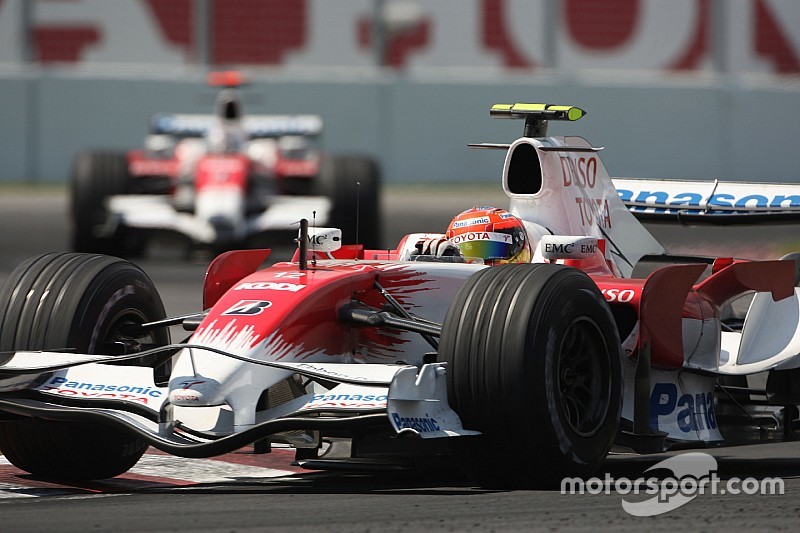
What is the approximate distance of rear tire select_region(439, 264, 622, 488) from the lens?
5.75 metres

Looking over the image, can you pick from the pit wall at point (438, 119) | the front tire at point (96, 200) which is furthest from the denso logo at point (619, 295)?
the pit wall at point (438, 119)

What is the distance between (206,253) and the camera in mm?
16453

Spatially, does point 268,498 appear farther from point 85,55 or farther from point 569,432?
point 85,55

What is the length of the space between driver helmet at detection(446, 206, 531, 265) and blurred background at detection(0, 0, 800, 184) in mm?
18517

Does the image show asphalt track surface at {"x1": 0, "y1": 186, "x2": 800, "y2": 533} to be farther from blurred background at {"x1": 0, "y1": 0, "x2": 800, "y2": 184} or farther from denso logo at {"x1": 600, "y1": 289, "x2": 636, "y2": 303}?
blurred background at {"x1": 0, "y1": 0, "x2": 800, "y2": 184}

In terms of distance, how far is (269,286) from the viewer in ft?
21.4

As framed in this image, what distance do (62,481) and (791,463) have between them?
3896 millimetres

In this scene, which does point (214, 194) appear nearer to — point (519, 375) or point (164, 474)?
point (164, 474)

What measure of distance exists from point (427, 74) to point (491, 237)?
68.3ft

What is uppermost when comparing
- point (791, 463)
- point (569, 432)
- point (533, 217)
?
point (533, 217)

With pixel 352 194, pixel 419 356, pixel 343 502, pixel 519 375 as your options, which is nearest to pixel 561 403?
pixel 519 375

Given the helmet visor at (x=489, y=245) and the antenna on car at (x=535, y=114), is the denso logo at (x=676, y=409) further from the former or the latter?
the antenna on car at (x=535, y=114)

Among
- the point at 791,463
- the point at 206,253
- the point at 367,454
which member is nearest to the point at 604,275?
the point at 791,463

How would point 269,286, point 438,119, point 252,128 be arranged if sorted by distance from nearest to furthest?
point 269,286, point 252,128, point 438,119
